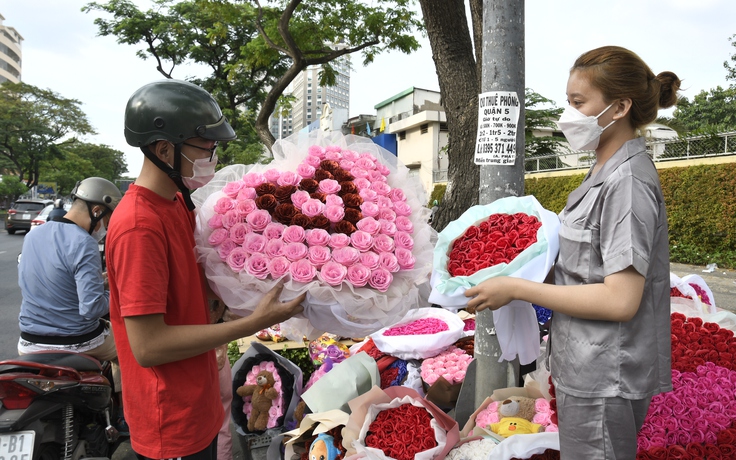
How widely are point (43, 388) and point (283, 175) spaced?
198cm

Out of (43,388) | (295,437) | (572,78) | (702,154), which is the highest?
(702,154)

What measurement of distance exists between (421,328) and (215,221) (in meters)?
2.42

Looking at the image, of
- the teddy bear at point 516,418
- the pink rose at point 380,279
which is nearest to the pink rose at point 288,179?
the pink rose at point 380,279

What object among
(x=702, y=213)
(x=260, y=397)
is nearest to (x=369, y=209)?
(x=260, y=397)

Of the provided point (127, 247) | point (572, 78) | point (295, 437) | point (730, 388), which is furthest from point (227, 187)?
point (730, 388)

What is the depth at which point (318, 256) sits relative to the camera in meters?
1.81

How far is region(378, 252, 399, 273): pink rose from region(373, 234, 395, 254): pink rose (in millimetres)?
32

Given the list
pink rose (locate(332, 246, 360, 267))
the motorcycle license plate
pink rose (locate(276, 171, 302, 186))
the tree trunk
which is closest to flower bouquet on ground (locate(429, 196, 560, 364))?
pink rose (locate(332, 246, 360, 267))

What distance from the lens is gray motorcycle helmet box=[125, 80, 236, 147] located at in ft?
5.79

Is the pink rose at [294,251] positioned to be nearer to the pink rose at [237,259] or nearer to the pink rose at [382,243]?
the pink rose at [237,259]

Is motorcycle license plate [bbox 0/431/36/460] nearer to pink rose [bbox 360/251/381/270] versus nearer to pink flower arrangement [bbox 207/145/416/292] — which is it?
pink flower arrangement [bbox 207/145/416/292]

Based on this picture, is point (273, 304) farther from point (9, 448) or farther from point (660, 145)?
point (660, 145)

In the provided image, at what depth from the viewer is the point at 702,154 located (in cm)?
1361

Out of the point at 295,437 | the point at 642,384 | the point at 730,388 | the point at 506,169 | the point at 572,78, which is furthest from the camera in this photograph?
the point at 295,437
